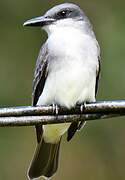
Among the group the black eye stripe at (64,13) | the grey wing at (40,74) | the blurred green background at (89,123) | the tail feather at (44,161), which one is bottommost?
the blurred green background at (89,123)

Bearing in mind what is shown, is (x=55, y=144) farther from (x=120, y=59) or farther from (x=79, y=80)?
(x=120, y=59)

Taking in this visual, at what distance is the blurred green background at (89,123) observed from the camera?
1027 cm

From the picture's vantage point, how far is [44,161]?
7.95 metres

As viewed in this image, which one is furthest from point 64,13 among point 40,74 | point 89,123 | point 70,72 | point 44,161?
point 89,123

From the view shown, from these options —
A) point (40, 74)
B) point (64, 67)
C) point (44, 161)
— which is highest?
point (64, 67)

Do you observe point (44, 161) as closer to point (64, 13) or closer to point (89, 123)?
point (64, 13)

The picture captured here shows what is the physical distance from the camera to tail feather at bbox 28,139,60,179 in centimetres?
779

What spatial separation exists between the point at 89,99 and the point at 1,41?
3.95 meters

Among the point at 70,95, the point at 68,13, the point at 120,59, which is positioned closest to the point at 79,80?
the point at 70,95

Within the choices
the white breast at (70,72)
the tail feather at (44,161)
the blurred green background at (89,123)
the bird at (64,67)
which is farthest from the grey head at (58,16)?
the blurred green background at (89,123)

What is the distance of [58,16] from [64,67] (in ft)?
1.84

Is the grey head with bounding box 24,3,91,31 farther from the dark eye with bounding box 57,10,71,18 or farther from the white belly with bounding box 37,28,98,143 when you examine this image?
the white belly with bounding box 37,28,98,143

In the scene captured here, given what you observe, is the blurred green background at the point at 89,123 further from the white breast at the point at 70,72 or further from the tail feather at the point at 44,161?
the white breast at the point at 70,72

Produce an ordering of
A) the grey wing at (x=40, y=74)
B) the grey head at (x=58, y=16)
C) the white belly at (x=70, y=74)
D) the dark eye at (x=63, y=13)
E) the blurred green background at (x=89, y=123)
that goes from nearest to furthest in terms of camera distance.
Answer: the white belly at (x=70, y=74) → the grey wing at (x=40, y=74) → the grey head at (x=58, y=16) → the dark eye at (x=63, y=13) → the blurred green background at (x=89, y=123)
